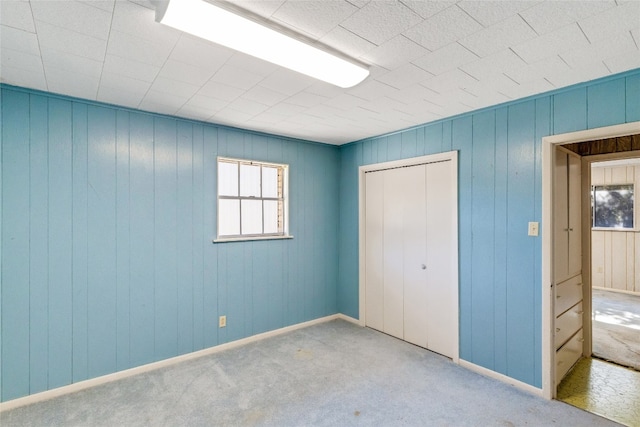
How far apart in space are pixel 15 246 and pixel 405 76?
10.5 feet

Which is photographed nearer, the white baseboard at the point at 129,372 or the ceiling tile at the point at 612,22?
the ceiling tile at the point at 612,22

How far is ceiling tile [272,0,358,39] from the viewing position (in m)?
1.44

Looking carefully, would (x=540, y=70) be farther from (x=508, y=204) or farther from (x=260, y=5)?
(x=260, y=5)

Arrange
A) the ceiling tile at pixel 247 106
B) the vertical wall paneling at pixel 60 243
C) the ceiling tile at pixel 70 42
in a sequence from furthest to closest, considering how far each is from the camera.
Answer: the ceiling tile at pixel 247 106
the vertical wall paneling at pixel 60 243
the ceiling tile at pixel 70 42

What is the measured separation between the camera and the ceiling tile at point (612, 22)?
1.48 m

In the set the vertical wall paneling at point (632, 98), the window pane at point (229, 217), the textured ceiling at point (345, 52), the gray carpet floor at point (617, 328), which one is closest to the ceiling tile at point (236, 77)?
the textured ceiling at point (345, 52)

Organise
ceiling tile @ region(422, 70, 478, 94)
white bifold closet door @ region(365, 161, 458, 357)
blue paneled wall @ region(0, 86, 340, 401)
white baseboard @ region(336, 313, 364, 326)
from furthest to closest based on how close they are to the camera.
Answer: white baseboard @ region(336, 313, 364, 326), white bifold closet door @ region(365, 161, 458, 357), blue paneled wall @ region(0, 86, 340, 401), ceiling tile @ region(422, 70, 478, 94)

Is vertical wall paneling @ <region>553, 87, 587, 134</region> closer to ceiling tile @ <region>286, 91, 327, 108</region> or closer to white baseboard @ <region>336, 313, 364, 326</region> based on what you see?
ceiling tile @ <region>286, 91, 327, 108</region>

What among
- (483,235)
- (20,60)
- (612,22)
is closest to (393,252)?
(483,235)

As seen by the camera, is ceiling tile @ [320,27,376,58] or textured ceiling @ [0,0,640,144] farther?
ceiling tile @ [320,27,376,58]

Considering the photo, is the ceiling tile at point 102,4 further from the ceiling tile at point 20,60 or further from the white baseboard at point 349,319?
the white baseboard at point 349,319

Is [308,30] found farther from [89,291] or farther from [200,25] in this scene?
[89,291]

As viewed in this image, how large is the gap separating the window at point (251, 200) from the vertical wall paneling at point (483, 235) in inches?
85.7

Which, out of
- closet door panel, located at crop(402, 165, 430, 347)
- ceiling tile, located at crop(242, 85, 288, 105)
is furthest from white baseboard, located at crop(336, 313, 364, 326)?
ceiling tile, located at crop(242, 85, 288, 105)
